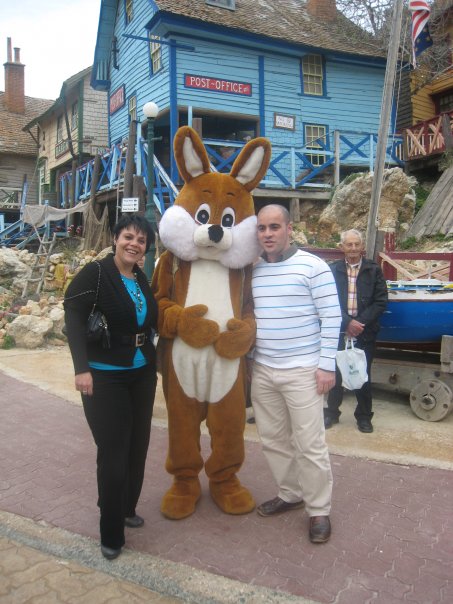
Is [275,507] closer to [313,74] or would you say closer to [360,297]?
[360,297]

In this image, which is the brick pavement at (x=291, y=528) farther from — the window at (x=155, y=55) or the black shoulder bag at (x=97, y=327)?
the window at (x=155, y=55)

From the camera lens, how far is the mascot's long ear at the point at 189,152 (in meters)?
3.16

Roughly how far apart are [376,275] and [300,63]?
12131mm

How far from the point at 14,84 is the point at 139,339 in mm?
28672

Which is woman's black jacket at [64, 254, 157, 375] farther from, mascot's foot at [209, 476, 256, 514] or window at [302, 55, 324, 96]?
window at [302, 55, 324, 96]

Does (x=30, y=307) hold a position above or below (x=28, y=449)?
above

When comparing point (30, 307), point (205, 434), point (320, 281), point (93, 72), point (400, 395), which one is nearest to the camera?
point (320, 281)

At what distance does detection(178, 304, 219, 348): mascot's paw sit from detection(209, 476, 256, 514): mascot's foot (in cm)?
98

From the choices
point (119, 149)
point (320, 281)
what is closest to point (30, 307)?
point (119, 149)

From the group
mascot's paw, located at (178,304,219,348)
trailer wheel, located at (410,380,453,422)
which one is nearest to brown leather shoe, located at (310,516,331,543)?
mascot's paw, located at (178,304,219,348)

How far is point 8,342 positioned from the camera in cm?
900

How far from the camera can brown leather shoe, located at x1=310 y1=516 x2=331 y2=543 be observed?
9.71 ft

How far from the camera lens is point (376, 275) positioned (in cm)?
475

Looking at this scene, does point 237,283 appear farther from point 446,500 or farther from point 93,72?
point 93,72
